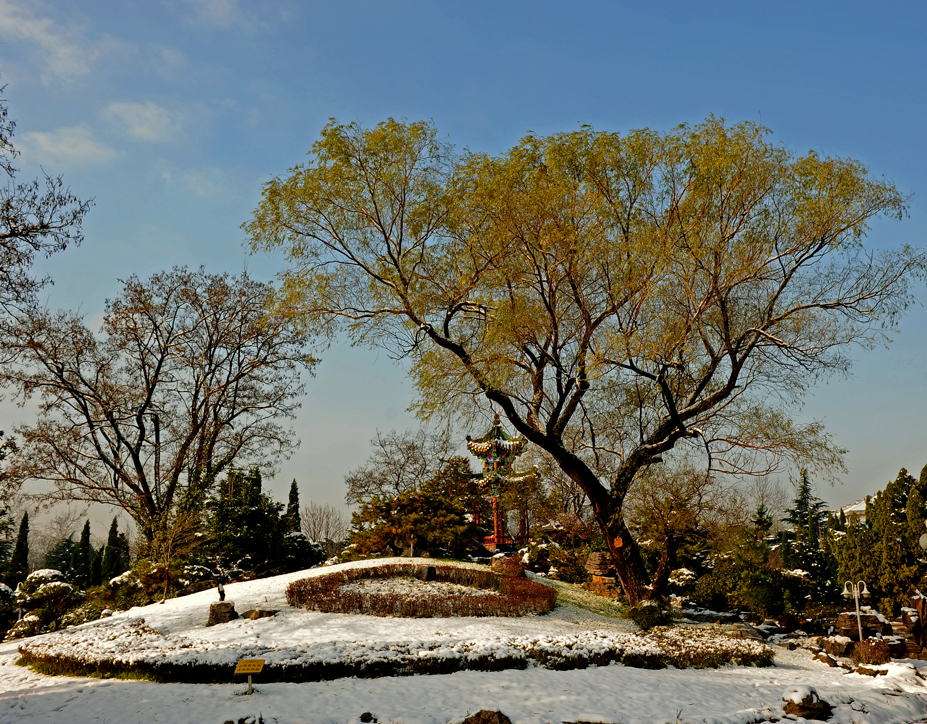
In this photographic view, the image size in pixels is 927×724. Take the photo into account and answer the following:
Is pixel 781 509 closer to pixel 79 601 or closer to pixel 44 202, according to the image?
pixel 79 601

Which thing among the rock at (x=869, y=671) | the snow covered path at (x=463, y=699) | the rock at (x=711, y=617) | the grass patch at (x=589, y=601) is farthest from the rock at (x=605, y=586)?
the snow covered path at (x=463, y=699)

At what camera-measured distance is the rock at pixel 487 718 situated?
7.37 metres

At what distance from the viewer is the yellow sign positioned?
27.4 feet

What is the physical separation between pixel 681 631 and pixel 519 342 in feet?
24.5

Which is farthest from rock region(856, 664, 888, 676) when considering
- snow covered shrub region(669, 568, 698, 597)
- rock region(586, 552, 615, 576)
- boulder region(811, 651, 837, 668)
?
rock region(586, 552, 615, 576)

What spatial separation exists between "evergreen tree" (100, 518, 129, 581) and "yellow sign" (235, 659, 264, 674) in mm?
29797

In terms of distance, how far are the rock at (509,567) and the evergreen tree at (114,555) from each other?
2422cm

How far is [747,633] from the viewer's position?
14336 mm

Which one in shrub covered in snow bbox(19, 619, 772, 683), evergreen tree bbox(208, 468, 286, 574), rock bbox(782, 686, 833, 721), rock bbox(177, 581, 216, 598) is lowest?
rock bbox(782, 686, 833, 721)

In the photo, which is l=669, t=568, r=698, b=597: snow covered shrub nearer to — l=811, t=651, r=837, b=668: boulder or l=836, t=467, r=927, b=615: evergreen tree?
l=836, t=467, r=927, b=615: evergreen tree

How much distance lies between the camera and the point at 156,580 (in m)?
17.7

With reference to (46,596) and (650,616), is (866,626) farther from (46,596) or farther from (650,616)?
(46,596)

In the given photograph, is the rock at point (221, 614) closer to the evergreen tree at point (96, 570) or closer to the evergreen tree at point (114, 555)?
the evergreen tree at point (114, 555)

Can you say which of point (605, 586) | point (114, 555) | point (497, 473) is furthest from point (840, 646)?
point (114, 555)
